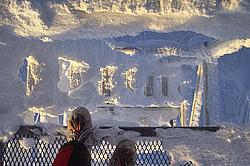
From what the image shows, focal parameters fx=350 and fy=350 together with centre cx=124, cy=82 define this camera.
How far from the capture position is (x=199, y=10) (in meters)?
2.06

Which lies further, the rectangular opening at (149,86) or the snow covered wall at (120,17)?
the rectangular opening at (149,86)

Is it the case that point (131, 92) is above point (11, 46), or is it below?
below

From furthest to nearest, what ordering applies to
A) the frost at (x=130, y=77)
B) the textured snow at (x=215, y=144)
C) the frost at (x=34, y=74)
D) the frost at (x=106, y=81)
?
the frost at (x=130, y=77) → the frost at (x=106, y=81) → the frost at (x=34, y=74) → the textured snow at (x=215, y=144)

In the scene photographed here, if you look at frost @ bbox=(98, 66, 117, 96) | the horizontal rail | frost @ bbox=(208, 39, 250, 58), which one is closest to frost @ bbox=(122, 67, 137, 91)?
frost @ bbox=(98, 66, 117, 96)

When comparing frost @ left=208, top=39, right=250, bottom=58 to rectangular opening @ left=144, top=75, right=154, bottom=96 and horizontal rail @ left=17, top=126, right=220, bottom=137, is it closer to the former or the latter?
horizontal rail @ left=17, top=126, right=220, bottom=137

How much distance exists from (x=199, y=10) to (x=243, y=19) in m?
0.30

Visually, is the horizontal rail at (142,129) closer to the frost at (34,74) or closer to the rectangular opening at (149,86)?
the frost at (34,74)

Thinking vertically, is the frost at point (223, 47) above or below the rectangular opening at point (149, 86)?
above

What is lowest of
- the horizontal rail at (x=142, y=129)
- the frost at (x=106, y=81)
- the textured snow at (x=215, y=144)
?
the textured snow at (x=215, y=144)

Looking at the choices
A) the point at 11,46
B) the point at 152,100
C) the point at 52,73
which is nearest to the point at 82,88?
the point at 152,100

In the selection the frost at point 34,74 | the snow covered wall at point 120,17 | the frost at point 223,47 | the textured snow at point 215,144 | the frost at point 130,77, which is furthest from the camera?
the frost at point 130,77

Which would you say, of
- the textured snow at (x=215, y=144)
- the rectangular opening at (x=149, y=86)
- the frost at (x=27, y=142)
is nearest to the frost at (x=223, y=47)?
the textured snow at (x=215, y=144)

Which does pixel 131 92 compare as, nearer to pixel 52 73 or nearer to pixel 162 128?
pixel 52 73

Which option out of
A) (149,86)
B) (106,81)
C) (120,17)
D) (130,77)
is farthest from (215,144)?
(149,86)
